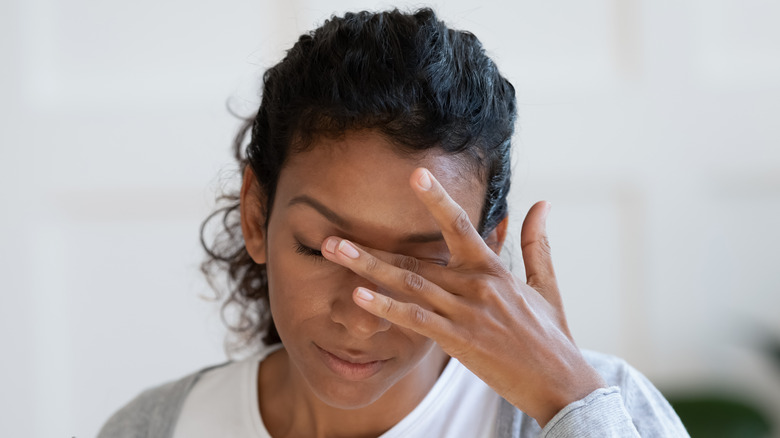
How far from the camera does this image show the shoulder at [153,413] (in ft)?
3.58

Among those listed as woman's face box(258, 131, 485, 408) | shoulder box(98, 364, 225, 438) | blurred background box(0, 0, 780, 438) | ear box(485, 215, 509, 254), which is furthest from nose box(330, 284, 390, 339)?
blurred background box(0, 0, 780, 438)

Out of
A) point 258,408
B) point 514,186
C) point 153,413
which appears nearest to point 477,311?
point 258,408

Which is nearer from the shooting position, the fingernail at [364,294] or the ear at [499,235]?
the fingernail at [364,294]

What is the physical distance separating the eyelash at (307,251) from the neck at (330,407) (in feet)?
0.73

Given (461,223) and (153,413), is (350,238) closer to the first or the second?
(461,223)

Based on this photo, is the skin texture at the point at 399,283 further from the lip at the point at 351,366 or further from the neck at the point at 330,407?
the neck at the point at 330,407

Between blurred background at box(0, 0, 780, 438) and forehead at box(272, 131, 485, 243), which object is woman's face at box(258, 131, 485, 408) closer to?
forehead at box(272, 131, 485, 243)

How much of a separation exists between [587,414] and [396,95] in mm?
358

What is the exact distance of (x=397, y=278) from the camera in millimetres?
737

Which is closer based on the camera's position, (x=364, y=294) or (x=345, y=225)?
(x=364, y=294)

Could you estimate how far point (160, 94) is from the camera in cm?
174

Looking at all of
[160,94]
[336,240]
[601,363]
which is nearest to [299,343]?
[336,240]

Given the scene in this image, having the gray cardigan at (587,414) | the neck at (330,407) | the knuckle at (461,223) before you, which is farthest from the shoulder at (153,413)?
the knuckle at (461,223)

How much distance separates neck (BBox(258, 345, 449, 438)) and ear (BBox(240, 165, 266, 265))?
0.17 m
